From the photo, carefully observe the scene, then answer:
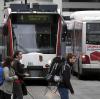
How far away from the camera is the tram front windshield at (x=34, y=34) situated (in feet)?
74.8

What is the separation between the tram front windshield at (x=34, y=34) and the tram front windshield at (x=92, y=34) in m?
3.20

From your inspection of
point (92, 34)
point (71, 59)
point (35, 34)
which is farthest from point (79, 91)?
point (71, 59)

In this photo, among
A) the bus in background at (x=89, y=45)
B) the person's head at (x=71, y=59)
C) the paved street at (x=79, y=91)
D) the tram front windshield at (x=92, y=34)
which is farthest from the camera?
the tram front windshield at (x=92, y=34)

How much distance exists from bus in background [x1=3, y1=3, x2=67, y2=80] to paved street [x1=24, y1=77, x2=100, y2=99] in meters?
1.09

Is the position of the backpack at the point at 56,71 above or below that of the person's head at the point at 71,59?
below

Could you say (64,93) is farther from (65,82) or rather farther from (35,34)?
(35,34)

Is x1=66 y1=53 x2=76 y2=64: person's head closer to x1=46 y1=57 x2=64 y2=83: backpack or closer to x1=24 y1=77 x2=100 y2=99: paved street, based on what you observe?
x1=46 y1=57 x2=64 y2=83: backpack

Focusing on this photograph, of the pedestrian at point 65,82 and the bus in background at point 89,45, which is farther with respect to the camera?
the bus in background at point 89,45

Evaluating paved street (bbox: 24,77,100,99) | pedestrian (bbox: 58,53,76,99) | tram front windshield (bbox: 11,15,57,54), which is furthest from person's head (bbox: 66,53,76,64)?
tram front windshield (bbox: 11,15,57,54)

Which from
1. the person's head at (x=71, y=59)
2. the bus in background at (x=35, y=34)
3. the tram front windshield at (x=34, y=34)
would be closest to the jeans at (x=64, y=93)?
the person's head at (x=71, y=59)

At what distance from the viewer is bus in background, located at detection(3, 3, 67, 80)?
887 inches

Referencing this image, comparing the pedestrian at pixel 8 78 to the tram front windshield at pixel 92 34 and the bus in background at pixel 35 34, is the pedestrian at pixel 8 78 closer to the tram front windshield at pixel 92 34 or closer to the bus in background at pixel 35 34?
the bus in background at pixel 35 34

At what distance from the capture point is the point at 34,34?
22938mm

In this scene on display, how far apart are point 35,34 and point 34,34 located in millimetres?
45
